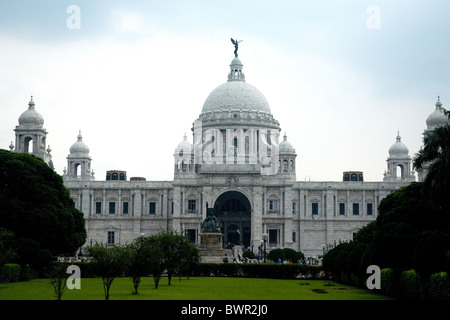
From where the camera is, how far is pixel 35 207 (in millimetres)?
53219

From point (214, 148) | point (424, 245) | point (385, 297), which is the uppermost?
point (214, 148)

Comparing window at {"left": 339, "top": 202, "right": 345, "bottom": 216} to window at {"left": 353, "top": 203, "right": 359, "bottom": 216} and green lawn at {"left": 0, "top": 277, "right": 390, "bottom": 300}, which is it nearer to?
window at {"left": 353, "top": 203, "right": 359, "bottom": 216}

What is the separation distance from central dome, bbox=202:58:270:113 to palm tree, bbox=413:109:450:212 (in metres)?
67.2

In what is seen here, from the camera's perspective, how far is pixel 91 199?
9344cm

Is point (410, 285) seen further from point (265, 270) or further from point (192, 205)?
point (192, 205)

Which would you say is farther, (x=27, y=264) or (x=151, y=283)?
(x=27, y=264)

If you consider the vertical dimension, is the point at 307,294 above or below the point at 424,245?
below

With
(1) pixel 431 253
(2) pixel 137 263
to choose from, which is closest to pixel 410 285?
(1) pixel 431 253

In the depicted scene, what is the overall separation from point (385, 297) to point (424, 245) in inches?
163

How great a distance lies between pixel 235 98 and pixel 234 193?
19.1 metres

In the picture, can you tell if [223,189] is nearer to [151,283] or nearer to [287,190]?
[287,190]

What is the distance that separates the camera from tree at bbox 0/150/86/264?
51.7 m

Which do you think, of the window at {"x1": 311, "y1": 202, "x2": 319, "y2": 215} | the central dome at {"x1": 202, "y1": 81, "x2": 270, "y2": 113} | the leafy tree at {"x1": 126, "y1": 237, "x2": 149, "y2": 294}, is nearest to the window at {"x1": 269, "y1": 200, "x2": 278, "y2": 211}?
the window at {"x1": 311, "y1": 202, "x2": 319, "y2": 215}
